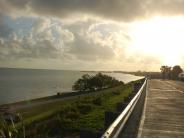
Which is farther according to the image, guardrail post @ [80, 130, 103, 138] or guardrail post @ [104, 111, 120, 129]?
guardrail post @ [104, 111, 120, 129]

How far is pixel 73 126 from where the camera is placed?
56.7 feet

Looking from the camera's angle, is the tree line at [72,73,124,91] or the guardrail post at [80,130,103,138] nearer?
the guardrail post at [80,130,103,138]

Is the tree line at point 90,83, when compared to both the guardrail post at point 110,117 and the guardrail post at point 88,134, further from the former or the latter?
the guardrail post at point 88,134

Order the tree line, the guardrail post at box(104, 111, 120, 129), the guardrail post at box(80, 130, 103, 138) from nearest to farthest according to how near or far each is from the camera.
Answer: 1. the guardrail post at box(80, 130, 103, 138)
2. the guardrail post at box(104, 111, 120, 129)
3. the tree line

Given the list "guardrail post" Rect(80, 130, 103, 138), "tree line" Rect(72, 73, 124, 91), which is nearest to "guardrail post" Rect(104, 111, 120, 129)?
"guardrail post" Rect(80, 130, 103, 138)

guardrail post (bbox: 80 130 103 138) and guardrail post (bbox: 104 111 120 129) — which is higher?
guardrail post (bbox: 80 130 103 138)

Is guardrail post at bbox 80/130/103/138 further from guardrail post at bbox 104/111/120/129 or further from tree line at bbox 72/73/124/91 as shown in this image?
tree line at bbox 72/73/124/91

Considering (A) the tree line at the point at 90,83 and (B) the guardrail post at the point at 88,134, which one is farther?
(A) the tree line at the point at 90,83

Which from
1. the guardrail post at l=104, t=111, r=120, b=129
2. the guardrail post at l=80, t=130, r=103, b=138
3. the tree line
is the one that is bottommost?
the tree line

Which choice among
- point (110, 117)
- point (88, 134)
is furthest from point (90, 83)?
point (88, 134)

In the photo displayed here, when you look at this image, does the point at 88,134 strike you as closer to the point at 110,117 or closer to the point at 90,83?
the point at 110,117

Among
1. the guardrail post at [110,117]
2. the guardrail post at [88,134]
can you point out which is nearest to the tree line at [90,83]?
the guardrail post at [110,117]

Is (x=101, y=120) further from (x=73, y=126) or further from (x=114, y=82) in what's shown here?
(x=114, y=82)

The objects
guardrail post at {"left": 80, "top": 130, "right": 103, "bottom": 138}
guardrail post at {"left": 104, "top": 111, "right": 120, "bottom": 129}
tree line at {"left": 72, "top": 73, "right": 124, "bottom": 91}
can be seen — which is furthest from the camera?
tree line at {"left": 72, "top": 73, "right": 124, "bottom": 91}
